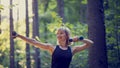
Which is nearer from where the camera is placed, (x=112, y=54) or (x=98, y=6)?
(x=98, y=6)

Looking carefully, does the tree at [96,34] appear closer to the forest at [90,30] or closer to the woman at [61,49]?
the forest at [90,30]

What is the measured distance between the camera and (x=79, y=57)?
15.6 m

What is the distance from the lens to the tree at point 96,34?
820 cm

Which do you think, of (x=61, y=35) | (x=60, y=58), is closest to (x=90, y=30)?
(x=61, y=35)

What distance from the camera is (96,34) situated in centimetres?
820

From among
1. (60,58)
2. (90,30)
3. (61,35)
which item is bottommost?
(60,58)

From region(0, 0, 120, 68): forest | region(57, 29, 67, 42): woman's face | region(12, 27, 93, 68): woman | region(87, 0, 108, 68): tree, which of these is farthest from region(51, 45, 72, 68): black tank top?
region(87, 0, 108, 68): tree

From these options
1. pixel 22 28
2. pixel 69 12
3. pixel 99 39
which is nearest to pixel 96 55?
pixel 99 39

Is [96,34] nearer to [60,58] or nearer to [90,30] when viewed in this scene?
[90,30]

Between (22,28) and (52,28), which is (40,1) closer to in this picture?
(22,28)

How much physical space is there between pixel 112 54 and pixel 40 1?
1651 centimetres

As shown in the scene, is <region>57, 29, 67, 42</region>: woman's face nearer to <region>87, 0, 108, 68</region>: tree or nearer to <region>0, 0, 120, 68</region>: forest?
<region>0, 0, 120, 68</region>: forest

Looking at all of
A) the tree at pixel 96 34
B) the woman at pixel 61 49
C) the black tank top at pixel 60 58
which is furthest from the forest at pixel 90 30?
the black tank top at pixel 60 58

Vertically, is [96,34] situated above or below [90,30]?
below
